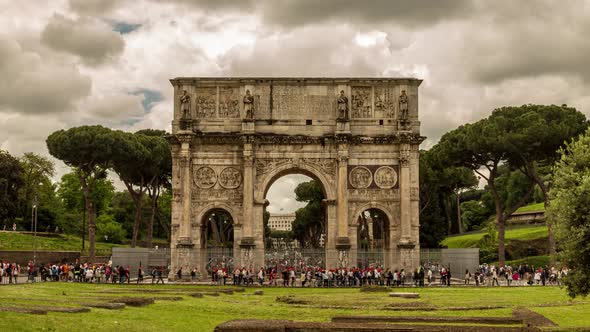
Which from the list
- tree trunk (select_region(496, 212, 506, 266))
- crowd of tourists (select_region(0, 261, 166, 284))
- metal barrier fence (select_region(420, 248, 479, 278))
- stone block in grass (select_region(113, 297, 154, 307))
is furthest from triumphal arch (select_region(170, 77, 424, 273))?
stone block in grass (select_region(113, 297, 154, 307))

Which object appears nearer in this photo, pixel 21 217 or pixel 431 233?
pixel 431 233

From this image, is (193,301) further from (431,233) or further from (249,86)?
(431,233)

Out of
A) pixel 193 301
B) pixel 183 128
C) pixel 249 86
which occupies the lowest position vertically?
pixel 193 301

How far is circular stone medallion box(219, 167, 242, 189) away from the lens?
39.7 meters

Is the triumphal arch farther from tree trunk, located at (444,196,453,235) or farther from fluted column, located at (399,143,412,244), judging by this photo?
tree trunk, located at (444,196,453,235)

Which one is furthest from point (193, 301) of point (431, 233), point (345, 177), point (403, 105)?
point (431, 233)

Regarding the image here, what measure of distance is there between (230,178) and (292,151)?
390 cm

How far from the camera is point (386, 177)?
130 feet

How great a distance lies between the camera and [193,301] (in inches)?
891

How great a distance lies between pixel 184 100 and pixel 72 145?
14589 mm

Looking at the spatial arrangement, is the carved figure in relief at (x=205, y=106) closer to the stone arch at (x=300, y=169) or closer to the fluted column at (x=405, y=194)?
the stone arch at (x=300, y=169)

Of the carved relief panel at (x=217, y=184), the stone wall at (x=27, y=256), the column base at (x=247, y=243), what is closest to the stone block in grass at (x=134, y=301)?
the column base at (x=247, y=243)

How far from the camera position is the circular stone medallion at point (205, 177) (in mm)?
39750

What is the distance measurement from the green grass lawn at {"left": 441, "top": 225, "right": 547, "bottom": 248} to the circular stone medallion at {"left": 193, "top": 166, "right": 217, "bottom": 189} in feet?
95.9
